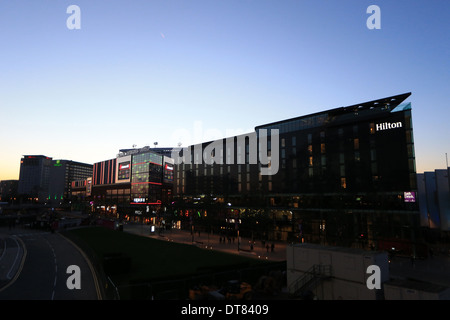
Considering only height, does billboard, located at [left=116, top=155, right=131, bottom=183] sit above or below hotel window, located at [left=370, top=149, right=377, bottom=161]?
above

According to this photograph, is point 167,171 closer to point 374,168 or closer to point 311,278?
point 374,168

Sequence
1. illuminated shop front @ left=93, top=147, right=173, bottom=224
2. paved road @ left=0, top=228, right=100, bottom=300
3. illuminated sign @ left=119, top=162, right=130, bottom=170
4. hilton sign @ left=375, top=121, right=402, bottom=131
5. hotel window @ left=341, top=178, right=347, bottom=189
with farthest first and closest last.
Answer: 1. illuminated sign @ left=119, top=162, right=130, bottom=170
2. illuminated shop front @ left=93, top=147, right=173, bottom=224
3. hotel window @ left=341, top=178, right=347, bottom=189
4. hilton sign @ left=375, top=121, right=402, bottom=131
5. paved road @ left=0, top=228, right=100, bottom=300

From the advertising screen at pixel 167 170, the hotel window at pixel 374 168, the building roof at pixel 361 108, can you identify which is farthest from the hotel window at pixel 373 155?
the advertising screen at pixel 167 170

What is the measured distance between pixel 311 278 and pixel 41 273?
1155 inches

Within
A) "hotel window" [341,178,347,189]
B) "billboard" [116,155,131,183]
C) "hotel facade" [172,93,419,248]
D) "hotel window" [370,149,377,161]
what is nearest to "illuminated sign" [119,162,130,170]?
"billboard" [116,155,131,183]

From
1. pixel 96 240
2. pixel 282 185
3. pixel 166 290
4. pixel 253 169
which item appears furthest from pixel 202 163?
pixel 166 290

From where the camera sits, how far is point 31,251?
1834 inches

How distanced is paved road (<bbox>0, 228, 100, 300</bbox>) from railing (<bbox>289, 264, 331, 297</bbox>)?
16902 millimetres

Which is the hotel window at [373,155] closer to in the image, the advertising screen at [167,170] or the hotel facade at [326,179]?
the hotel facade at [326,179]

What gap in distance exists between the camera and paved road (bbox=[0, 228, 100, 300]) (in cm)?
2528

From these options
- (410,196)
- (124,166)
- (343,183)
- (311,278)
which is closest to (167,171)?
(124,166)

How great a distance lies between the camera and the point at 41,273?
3269cm

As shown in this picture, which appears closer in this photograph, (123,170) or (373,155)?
(373,155)

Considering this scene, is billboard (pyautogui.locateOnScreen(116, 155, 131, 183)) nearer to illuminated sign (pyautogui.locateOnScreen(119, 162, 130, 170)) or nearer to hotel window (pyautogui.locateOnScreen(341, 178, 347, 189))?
illuminated sign (pyautogui.locateOnScreen(119, 162, 130, 170))
